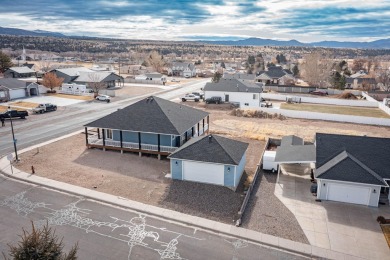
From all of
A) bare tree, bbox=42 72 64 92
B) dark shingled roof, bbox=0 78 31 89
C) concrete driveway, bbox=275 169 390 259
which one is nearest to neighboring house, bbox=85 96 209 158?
concrete driveway, bbox=275 169 390 259

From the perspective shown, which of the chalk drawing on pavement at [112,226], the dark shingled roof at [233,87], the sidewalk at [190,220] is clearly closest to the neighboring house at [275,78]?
the dark shingled roof at [233,87]

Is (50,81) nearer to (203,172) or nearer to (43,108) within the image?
(43,108)

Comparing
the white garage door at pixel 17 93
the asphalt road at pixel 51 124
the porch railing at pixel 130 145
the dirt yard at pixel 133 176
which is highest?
the white garage door at pixel 17 93

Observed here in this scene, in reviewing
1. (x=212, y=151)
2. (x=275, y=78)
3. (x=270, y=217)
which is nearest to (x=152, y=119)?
(x=212, y=151)

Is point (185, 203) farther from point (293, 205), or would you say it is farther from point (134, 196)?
point (293, 205)

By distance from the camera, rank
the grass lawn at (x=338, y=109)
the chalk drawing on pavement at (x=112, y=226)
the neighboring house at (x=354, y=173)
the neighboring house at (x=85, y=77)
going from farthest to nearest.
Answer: the neighboring house at (x=85, y=77), the grass lawn at (x=338, y=109), the neighboring house at (x=354, y=173), the chalk drawing on pavement at (x=112, y=226)

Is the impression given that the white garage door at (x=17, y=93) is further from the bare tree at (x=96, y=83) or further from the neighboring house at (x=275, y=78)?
the neighboring house at (x=275, y=78)
